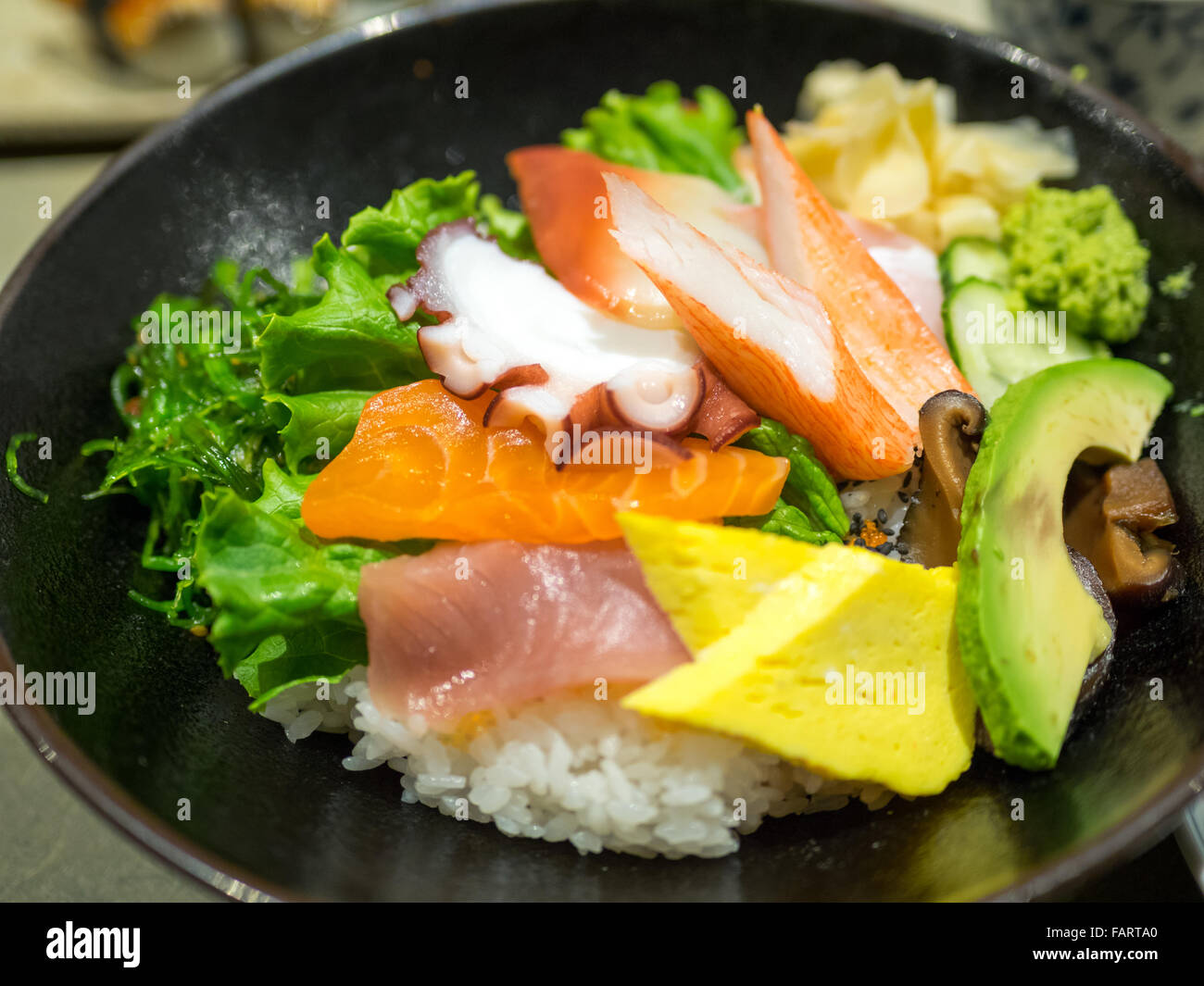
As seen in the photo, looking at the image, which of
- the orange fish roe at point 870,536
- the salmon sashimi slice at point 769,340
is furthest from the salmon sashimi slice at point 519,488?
the orange fish roe at point 870,536

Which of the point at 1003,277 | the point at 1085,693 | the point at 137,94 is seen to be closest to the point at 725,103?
the point at 1003,277

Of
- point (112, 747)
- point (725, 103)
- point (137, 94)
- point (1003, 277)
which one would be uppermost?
point (137, 94)

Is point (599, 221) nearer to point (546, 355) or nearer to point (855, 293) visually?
point (546, 355)

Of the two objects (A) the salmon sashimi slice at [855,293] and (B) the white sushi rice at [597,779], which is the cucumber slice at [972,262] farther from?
(B) the white sushi rice at [597,779]

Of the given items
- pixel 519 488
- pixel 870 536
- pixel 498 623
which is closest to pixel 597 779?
pixel 498 623

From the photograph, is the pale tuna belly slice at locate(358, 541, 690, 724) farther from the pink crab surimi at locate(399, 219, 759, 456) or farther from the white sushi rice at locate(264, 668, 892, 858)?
the pink crab surimi at locate(399, 219, 759, 456)
